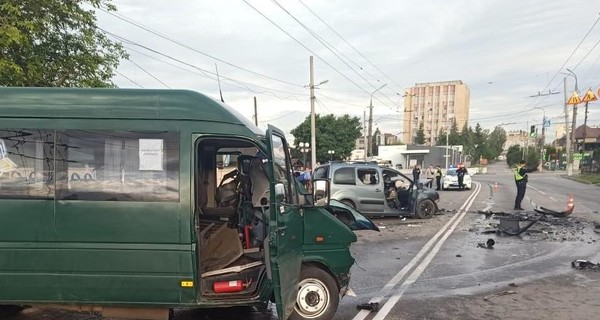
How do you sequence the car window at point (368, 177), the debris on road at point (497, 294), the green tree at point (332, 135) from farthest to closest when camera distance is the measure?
the green tree at point (332, 135) → the car window at point (368, 177) → the debris on road at point (497, 294)

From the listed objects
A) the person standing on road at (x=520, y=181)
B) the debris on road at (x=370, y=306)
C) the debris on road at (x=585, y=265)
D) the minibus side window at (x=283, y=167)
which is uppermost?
the minibus side window at (x=283, y=167)

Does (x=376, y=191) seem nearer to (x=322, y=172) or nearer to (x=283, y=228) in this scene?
(x=322, y=172)

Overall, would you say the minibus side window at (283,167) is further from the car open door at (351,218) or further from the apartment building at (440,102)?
the apartment building at (440,102)

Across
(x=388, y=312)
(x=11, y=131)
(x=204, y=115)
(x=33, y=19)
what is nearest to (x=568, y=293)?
(x=388, y=312)

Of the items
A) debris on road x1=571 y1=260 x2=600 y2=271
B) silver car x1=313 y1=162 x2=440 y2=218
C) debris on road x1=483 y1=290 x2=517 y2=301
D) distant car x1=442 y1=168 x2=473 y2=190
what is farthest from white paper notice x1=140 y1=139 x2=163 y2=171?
distant car x1=442 y1=168 x2=473 y2=190

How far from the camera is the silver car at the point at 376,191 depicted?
1483 centimetres

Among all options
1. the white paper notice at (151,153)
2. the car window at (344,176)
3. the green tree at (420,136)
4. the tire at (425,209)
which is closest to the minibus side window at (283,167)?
the white paper notice at (151,153)

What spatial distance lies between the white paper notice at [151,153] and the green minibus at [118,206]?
10 millimetres

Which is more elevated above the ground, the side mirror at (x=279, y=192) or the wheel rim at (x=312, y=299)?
the side mirror at (x=279, y=192)

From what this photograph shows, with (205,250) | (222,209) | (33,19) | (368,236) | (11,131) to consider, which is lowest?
(368,236)

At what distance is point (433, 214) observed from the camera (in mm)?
15867

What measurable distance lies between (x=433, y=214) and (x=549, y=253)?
6008 mm

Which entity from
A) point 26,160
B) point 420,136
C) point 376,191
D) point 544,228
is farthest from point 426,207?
point 420,136

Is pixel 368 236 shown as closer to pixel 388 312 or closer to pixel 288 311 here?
pixel 388 312
